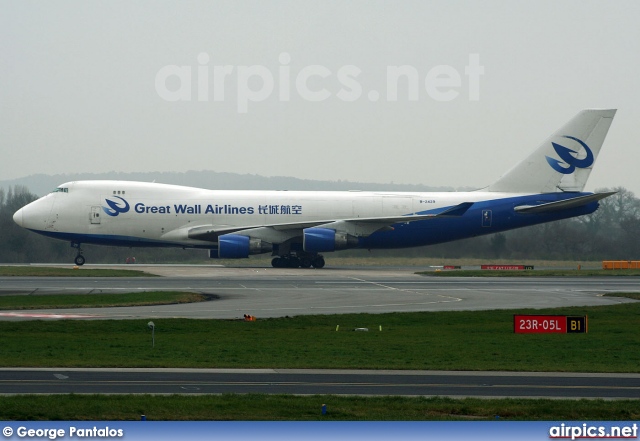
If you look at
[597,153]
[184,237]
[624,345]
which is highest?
[597,153]

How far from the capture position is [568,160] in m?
61.8

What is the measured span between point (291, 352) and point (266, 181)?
4195 inches

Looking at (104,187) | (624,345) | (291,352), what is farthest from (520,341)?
(104,187)

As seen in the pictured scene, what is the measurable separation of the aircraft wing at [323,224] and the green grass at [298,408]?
137 ft

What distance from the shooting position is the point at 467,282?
4906 centimetres

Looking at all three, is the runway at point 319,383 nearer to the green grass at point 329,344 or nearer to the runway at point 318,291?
the green grass at point 329,344

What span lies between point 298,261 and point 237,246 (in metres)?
5.00

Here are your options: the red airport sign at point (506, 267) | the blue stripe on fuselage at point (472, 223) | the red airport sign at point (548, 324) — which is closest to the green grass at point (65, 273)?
the blue stripe on fuselage at point (472, 223)

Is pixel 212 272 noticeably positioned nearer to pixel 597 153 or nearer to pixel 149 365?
pixel 597 153

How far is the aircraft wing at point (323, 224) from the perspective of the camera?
57.8 m

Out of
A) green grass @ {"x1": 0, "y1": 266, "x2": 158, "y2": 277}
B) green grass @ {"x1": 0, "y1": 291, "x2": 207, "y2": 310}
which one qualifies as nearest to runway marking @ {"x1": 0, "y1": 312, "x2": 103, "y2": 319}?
green grass @ {"x1": 0, "y1": 291, "x2": 207, "y2": 310}

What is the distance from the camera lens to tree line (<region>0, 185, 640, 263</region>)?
65.4 m

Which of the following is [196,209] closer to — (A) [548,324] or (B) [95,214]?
(B) [95,214]

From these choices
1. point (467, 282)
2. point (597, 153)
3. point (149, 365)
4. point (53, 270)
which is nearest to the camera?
point (149, 365)
